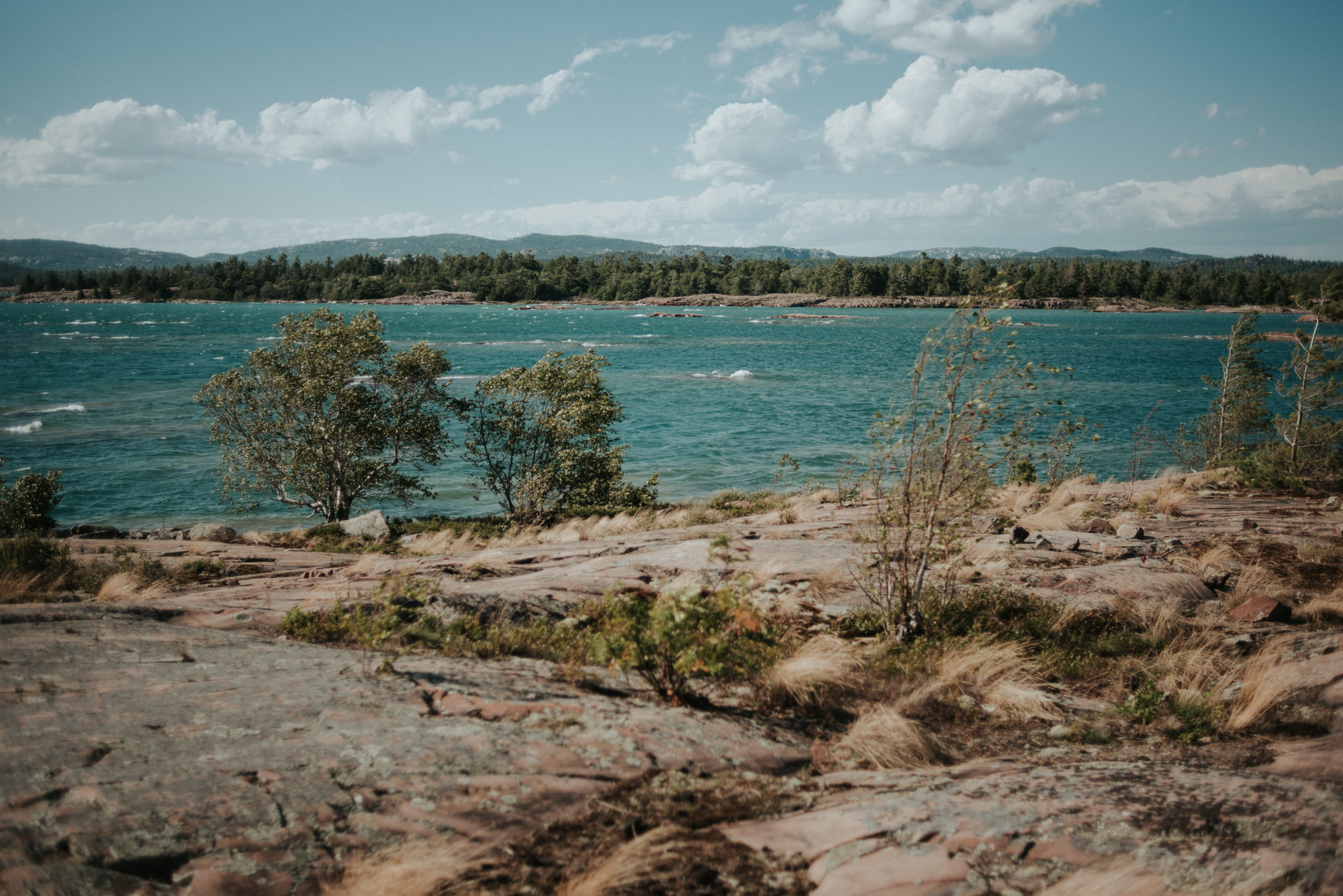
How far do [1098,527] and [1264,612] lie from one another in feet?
14.1

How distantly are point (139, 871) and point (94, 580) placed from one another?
27.9 ft

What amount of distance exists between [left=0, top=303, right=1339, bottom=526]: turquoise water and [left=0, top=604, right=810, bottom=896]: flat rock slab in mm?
10118

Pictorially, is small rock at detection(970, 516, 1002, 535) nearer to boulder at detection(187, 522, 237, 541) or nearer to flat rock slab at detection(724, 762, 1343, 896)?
flat rock slab at detection(724, 762, 1343, 896)

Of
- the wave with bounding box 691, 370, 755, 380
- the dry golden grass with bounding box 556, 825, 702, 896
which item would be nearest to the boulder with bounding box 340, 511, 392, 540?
the dry golden grass with bounding box 556, 825, 702, 896

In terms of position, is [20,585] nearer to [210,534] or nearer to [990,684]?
[990,684]

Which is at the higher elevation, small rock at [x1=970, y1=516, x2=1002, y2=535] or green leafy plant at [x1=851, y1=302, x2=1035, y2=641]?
green leafy plant at [x1=851, y1=302, x2=1035, y2=641]

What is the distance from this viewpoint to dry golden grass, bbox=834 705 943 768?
16.4 feet

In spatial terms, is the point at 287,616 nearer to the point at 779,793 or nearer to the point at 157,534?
the point at 779,793

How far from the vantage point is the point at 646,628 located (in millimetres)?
5695

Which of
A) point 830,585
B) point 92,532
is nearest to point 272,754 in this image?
point 830,585

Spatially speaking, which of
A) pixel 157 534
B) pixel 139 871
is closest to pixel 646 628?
pixel 139 871

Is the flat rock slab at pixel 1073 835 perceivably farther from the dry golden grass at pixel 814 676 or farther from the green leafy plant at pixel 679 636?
the dry golden grass at pixel 814 676

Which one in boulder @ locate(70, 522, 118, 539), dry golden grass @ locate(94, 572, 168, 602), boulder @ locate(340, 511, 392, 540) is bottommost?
boulder @ locate(70, 522, 118, 539)

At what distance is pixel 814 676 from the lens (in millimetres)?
6160
